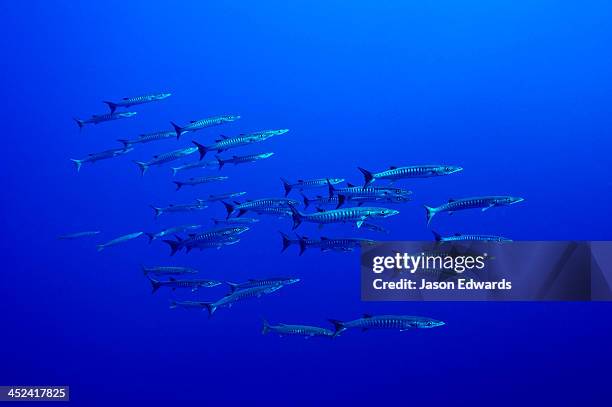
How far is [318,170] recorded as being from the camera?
8.77 m

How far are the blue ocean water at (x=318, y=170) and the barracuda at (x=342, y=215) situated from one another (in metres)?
2.20

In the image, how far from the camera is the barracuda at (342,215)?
18.0 ft

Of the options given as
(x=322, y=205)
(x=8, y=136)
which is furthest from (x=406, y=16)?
(x=8, y=136)

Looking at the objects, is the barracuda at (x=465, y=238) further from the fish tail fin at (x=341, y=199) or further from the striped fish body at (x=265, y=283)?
the striped fish body at (x=265, y=283)

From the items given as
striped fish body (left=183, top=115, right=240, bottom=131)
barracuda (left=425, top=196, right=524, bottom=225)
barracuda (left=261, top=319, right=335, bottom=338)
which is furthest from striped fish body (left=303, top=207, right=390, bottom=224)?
striped fish body (left=183, top=115, right=240, bottom=131)

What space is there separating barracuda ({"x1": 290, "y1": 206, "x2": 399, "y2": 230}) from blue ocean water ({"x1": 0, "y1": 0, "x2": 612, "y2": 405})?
86.6 inches

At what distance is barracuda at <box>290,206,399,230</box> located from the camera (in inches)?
216

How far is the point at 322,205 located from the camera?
6.20 m

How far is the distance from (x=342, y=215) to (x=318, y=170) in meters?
3.31

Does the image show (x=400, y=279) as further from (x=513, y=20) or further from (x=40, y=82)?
(x=40, y=82)

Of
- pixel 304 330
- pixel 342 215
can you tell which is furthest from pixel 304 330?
pixel 342 215

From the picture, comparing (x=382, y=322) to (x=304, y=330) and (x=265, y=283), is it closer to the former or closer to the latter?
(x=304, y=330)

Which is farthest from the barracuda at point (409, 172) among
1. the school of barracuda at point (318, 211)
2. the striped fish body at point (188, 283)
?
the striped fish body at point (188, 283)

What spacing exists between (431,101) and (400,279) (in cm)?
307
